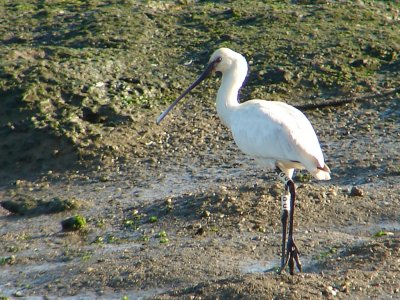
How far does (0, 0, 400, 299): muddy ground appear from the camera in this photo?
25.8ft

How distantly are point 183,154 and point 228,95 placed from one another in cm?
195

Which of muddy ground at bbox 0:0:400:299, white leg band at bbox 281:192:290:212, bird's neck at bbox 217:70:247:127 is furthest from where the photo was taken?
bird's neck at bbox 217:70:247:127

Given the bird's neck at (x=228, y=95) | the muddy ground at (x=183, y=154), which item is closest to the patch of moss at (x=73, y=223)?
the muddy ground at (x=183, y=154)

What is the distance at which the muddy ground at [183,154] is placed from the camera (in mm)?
7855

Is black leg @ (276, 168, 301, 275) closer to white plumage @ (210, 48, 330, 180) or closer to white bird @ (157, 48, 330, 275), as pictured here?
white bird @ (157, 48, 330, 275)

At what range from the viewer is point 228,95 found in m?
8.85

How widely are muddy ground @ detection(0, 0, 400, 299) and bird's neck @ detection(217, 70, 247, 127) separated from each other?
0.77 metres

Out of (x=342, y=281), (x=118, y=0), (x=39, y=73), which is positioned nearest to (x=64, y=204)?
(x=39, y=73)

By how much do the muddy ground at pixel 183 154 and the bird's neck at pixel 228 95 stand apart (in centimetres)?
77

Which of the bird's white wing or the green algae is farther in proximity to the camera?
the green algae

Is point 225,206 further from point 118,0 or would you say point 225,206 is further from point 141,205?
point 118,0

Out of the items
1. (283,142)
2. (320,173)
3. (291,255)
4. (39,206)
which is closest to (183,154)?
(39,206)

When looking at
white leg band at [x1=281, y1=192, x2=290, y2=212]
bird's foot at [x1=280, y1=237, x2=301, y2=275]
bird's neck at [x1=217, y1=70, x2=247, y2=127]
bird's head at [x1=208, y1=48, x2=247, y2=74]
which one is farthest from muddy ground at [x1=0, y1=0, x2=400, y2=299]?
bird's head at [x1=208, y1=48, x2=247, y2=74]

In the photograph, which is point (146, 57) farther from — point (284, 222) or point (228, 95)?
point (284, 222)
